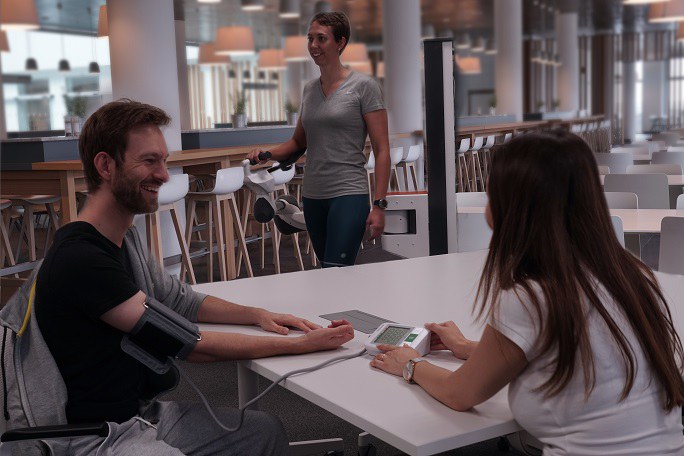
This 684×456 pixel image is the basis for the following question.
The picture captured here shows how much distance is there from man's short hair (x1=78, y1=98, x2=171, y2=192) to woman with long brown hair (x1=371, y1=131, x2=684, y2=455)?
0.78 meters

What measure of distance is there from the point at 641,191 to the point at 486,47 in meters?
18.1

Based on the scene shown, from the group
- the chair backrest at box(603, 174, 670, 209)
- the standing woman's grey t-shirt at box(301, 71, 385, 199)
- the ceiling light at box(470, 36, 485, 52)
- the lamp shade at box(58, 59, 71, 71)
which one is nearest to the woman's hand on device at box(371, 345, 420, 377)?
the standing woman's grey t-shirt at box(301, 71, 385, 199)

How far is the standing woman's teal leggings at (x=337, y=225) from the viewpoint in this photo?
3154 millimetres

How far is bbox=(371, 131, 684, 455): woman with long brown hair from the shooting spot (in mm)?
1282

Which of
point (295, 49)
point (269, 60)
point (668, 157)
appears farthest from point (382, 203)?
point (269, 60)

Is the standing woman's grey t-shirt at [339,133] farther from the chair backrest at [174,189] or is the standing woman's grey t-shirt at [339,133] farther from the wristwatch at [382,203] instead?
the chair backrest at [174,189]

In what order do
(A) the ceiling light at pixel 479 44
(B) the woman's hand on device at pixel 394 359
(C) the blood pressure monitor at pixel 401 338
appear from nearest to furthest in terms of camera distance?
(B) the woman's hand on device at pixel 394 359
(C) the blood pressure monitor at pixel 401 338
(A) the ceiling light at pixel 479 44

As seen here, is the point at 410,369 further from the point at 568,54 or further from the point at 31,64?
the point at 568,54

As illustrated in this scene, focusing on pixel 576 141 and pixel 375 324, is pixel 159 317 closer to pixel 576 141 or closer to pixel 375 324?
pixel 375 324

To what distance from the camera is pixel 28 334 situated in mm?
1574

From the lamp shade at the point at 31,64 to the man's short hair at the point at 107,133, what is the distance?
13644mm

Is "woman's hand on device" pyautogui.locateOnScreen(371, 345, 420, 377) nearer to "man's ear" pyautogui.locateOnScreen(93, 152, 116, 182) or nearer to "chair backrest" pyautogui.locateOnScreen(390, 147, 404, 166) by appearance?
"man's ear" pyautogui.locateOnScreen(93, 152, 116, 182)

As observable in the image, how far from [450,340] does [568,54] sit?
60.5ft

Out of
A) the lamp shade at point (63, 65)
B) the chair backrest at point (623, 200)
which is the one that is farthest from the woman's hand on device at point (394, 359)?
the lamp shade at point (63, 65)
